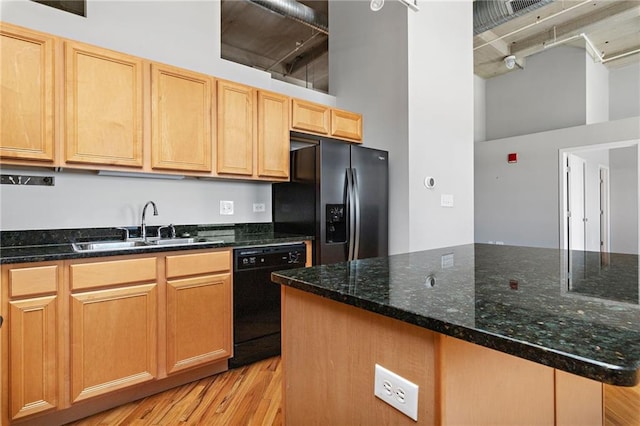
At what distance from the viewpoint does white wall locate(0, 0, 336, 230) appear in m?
2.20

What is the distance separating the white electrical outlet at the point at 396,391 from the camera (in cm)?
71

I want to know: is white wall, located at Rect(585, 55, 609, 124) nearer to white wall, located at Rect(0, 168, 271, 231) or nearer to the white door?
the white door

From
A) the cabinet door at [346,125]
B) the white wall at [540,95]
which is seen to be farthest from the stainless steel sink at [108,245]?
the white wall at [540,95]

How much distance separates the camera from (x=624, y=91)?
613cm

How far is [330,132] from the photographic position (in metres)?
3.30

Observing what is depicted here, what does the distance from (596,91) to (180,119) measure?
6.91m

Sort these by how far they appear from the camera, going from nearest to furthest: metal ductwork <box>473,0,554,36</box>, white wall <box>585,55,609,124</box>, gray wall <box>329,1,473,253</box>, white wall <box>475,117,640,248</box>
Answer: gray wall <box>329,1,473,253</box>, metal ductwork <box>473,0,554,36</box>, white wall <box>475,117,640,248</box>, white wall <box>585,55,609,124</box>

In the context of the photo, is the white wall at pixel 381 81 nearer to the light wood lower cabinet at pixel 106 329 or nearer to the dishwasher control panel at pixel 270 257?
the dishwasher control panel at pixel 270 257

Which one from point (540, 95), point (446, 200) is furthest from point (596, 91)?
point (446, 200)

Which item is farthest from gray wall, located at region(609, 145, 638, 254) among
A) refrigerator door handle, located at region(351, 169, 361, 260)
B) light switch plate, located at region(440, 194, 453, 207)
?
refrigerator door handle, located at region(351, 169, 361, 260)

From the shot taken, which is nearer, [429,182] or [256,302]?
[256,302]

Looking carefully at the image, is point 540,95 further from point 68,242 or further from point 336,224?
point 68,242

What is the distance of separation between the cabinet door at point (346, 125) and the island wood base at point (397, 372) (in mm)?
2525

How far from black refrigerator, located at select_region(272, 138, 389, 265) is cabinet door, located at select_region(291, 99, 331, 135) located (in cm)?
27
